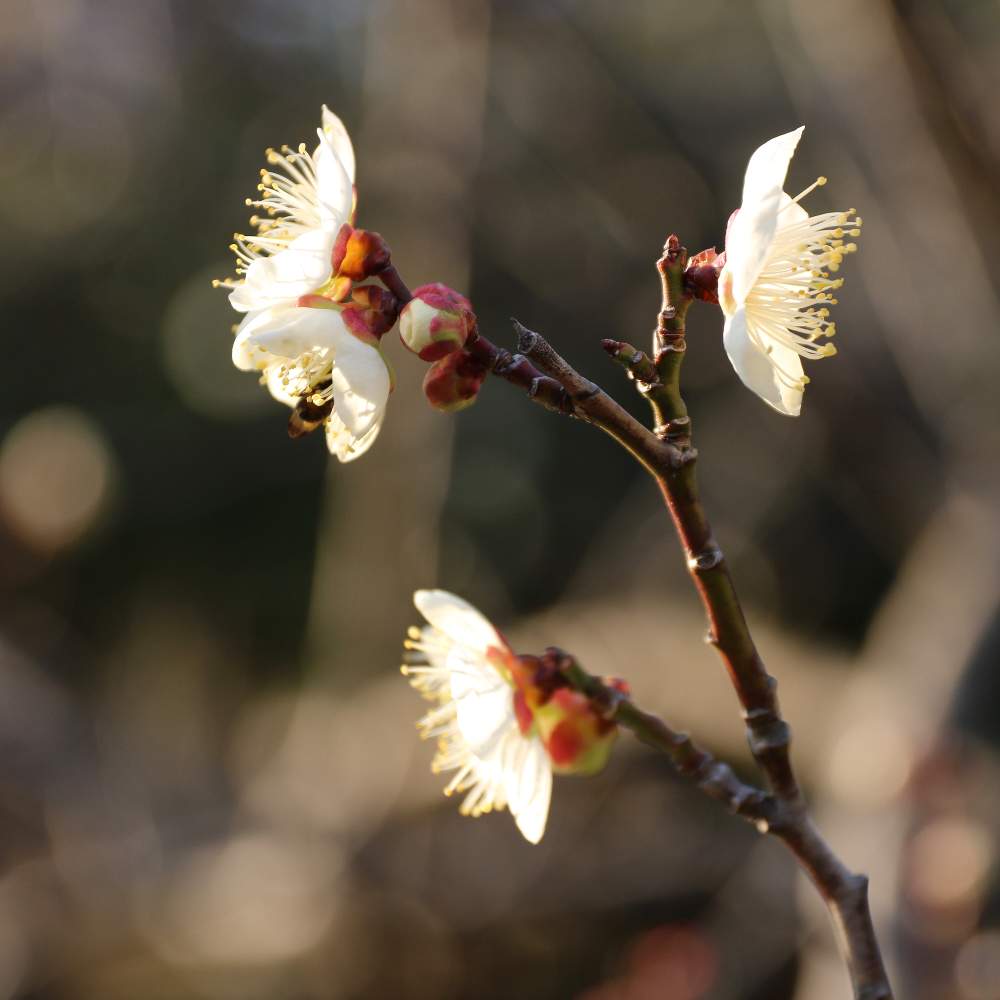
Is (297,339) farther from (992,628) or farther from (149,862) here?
(149,862)

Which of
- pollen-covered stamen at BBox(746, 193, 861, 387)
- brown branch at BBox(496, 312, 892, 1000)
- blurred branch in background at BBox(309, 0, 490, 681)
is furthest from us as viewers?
blurred branch in background at BBox(309, 0, 490, 681)

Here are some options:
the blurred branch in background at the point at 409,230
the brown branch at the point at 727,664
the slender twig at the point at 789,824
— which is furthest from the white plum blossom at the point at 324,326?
the blurred branch in background at the point at 409,230

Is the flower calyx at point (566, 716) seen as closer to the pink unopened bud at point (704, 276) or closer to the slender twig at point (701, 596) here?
the slender twig at point (701, 596)

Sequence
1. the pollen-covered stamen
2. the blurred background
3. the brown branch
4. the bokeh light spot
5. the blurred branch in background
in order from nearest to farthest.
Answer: the brown branch, the pollen-covered stamen, the blurred background, the blurred branch in background, the bokeh light spot

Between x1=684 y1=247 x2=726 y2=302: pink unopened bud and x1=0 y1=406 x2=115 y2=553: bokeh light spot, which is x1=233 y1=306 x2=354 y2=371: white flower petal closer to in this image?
x1=684 y1=247 x2=726 y2=302: pink unopened bud

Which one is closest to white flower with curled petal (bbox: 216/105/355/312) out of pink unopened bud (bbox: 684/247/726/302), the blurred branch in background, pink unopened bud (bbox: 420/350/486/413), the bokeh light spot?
pink unopened bud (bbox: 420/350/486/413)

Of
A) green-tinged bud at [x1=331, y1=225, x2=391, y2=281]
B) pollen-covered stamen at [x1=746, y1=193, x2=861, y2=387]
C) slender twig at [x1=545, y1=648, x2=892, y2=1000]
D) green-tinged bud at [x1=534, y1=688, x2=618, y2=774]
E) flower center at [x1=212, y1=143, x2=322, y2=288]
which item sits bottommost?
slender twig at [x1=545, y1=648, x2=892, y2=1000]

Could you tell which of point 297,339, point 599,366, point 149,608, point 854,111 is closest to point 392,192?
point 854,111
